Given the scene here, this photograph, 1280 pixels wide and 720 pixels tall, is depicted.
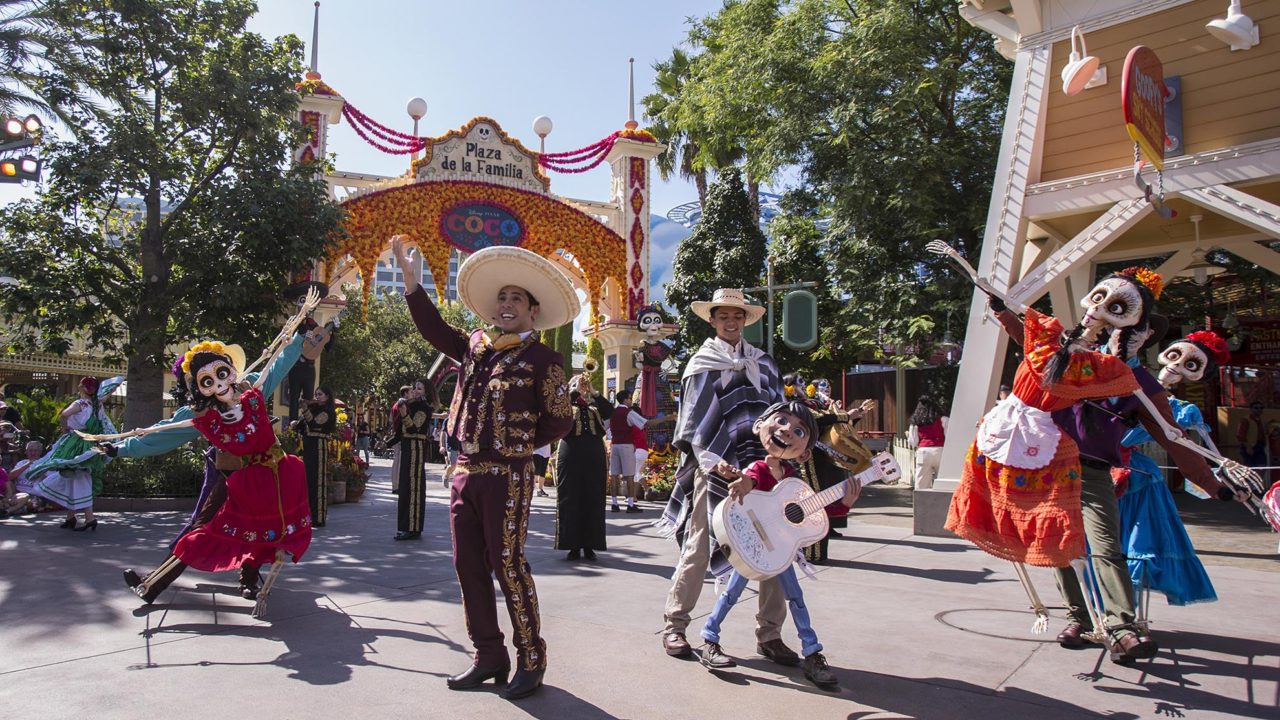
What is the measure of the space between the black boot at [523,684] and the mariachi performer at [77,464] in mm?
7113

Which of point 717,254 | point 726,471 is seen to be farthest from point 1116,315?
point 717,254

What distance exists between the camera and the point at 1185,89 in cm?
912

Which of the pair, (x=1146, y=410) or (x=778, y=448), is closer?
(x=778, y=448)

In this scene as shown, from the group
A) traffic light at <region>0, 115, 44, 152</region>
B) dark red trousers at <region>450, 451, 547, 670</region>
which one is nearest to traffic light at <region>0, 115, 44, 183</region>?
traffic light at <region>0, 115, 44, 152</region>

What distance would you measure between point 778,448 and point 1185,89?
7.76 meters

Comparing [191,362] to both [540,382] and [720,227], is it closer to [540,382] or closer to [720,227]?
[540,382]

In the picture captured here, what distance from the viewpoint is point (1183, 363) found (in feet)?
17.4

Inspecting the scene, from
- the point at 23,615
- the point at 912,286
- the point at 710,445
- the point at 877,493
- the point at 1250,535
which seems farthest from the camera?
the point at 877,493

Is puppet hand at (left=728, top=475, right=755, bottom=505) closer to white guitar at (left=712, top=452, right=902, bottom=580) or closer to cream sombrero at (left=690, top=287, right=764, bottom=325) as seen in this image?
white guitar at (left=712, top=452, right=902, bottom=580)

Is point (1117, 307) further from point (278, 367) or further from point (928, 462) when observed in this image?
point (928, 462)

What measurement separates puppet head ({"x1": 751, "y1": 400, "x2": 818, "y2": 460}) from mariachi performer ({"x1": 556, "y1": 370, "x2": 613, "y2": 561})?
3733 millimetres

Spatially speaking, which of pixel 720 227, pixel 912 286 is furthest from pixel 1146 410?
pixel 720 227

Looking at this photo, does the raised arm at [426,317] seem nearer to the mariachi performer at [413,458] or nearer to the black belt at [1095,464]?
the black belt at [1095,464]

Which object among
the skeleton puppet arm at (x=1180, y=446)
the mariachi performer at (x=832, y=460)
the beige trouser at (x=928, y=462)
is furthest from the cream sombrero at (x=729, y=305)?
the beige trouser at (x=928, y=462)
